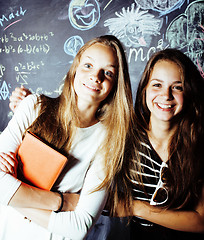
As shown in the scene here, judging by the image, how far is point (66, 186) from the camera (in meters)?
1.10

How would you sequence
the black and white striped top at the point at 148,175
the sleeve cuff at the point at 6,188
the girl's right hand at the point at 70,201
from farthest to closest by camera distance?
1. the black and white striped top at the point at 148,175
2. the girl's right hand at the point at 70,201
3. the sleeve cuff at the point at 6,188

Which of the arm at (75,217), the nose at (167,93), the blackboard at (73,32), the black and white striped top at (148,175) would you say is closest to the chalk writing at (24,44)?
the blackboard at (73,32)

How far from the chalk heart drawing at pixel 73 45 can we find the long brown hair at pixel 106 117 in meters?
1.13

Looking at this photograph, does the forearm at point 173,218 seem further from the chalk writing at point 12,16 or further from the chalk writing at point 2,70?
the chalk writing at point 12,16

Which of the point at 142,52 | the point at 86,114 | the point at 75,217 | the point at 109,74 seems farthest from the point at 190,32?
the point at 75,217

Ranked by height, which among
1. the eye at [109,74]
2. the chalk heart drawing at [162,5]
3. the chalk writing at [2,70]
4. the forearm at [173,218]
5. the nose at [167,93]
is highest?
the chalk heart drawing at [162,5]

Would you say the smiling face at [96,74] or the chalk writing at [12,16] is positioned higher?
the chalk writing at [12,16]

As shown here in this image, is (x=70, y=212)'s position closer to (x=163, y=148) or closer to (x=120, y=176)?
(x=120, y=176)

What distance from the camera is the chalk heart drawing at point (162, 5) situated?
A: 2111mm

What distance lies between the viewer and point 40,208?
0.97 metres

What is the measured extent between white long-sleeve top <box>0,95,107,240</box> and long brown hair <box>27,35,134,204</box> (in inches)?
1.6

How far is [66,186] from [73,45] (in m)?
1.71

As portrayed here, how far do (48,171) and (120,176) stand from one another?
478mm

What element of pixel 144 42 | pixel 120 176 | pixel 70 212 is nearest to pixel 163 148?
pixel 120 176
